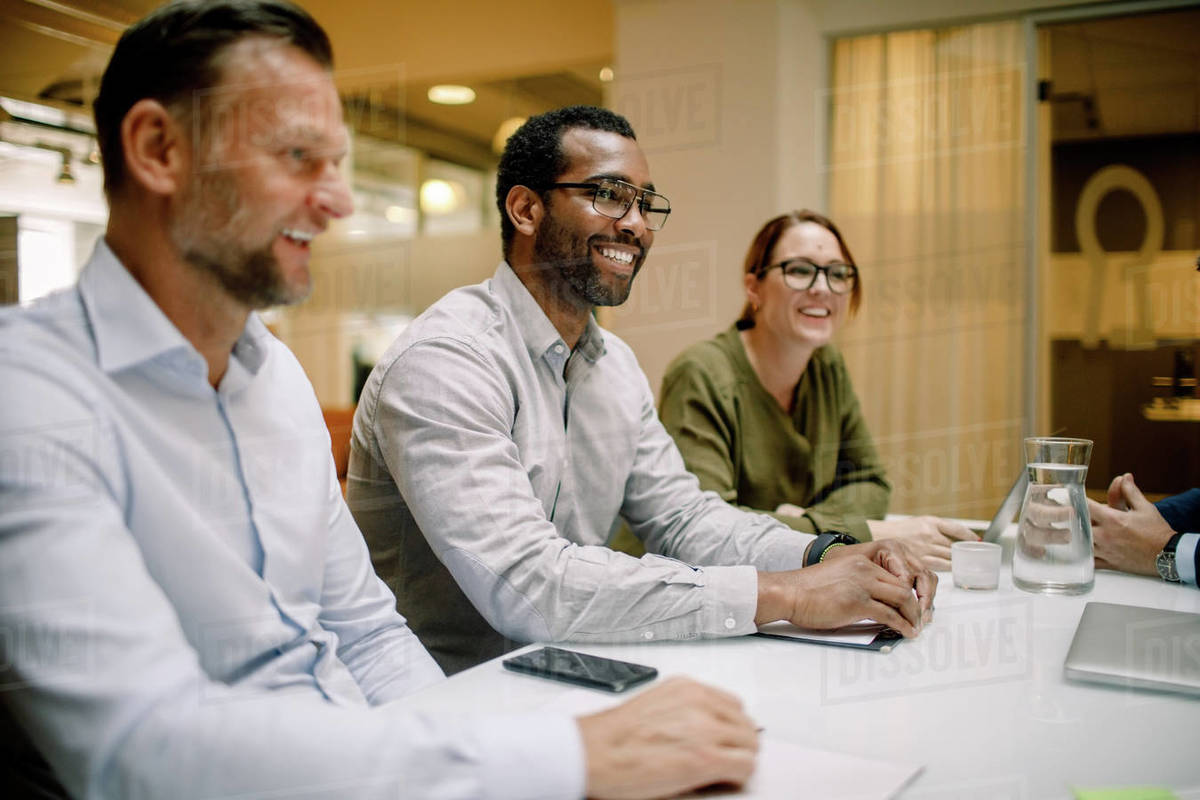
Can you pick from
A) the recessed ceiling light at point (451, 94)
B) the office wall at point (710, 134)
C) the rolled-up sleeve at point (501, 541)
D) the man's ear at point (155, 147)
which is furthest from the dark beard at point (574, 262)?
the recessed ceiling light at point (451, 94)

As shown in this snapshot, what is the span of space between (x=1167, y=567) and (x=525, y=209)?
3.59ft

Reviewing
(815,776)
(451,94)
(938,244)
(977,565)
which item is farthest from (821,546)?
(451,94)

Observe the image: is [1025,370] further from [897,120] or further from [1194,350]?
[897,120]

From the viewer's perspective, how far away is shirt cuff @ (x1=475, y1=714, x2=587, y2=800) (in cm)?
64

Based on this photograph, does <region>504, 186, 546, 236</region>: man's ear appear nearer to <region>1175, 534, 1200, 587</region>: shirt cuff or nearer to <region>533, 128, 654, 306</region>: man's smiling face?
<region>533, 128, 654, 306</region>: man's smiling face

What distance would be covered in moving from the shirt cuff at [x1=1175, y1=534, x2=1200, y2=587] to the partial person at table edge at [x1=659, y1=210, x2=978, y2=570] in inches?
26.8

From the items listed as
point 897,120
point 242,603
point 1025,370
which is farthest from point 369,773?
point 897,120

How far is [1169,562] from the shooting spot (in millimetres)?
1304

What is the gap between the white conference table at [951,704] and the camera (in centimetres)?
71

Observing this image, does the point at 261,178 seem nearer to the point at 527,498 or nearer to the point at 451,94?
the point at 527,498

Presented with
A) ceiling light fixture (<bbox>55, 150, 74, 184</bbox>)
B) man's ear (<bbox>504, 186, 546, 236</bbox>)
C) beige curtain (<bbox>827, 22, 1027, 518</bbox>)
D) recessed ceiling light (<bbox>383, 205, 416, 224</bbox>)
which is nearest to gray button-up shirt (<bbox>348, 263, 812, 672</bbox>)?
→ man's ear (<bbox>504, 186, 546, 236</bbox>)

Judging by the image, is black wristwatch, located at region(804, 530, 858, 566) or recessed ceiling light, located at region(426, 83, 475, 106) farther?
recessed ceiling light, located at region(426, 83, 475, 106)

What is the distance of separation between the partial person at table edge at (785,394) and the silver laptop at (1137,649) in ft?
2.76

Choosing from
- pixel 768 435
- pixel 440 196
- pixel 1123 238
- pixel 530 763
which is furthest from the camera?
pixel 440 196
